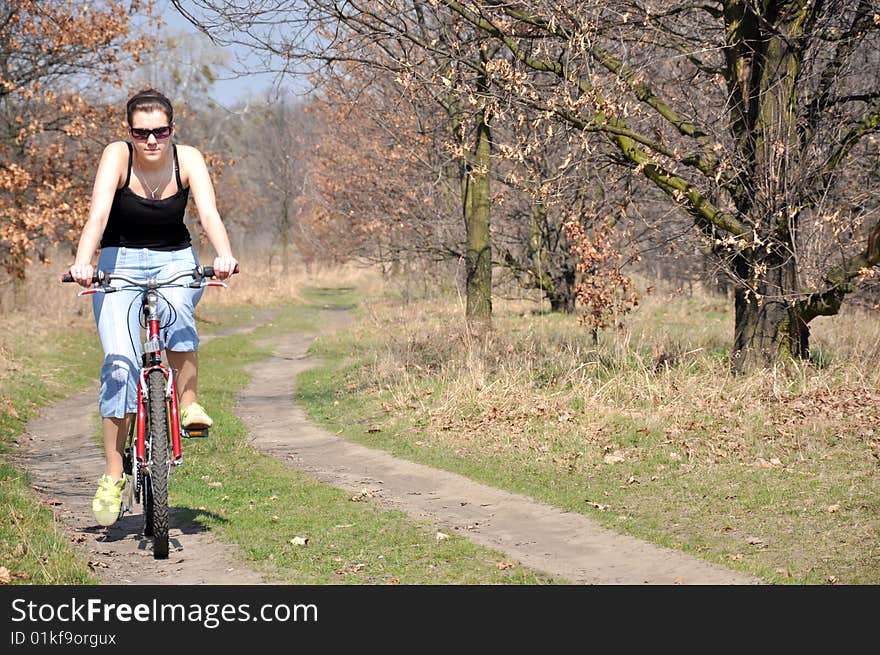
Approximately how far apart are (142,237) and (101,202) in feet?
1.08

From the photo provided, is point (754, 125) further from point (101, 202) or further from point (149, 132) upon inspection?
point (101, 202)

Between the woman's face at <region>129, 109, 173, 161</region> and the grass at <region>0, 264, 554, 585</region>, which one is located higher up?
the woman's face at <region>129, 109, 173, 161</region>

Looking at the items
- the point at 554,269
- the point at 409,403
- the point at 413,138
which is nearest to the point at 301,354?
the point at 413,138

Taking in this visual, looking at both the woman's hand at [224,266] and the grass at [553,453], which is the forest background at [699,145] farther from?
the woman's hand at [224,266]

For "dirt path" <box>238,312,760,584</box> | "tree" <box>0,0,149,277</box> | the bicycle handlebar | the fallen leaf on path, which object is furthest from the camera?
"tree" <box>0,0,149,277</box>

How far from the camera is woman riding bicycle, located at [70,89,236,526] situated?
577 cm

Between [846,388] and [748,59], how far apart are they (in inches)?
154

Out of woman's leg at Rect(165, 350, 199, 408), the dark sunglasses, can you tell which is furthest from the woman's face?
woman's leg at Rect(165, 350, 199, 408)

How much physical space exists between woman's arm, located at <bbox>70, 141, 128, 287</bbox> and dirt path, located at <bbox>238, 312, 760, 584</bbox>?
296cm

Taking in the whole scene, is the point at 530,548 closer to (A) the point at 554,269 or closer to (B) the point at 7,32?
(B) the point at 7,32

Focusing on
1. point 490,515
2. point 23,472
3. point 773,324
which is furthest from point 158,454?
point 773,324

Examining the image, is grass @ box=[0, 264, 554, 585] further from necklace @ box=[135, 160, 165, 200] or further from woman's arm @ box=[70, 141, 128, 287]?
necklace @ box=[135, 160, 165, 200]

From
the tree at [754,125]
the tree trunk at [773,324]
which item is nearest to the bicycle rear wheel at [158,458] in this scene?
the tree at [754,125]

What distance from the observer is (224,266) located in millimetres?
5668
